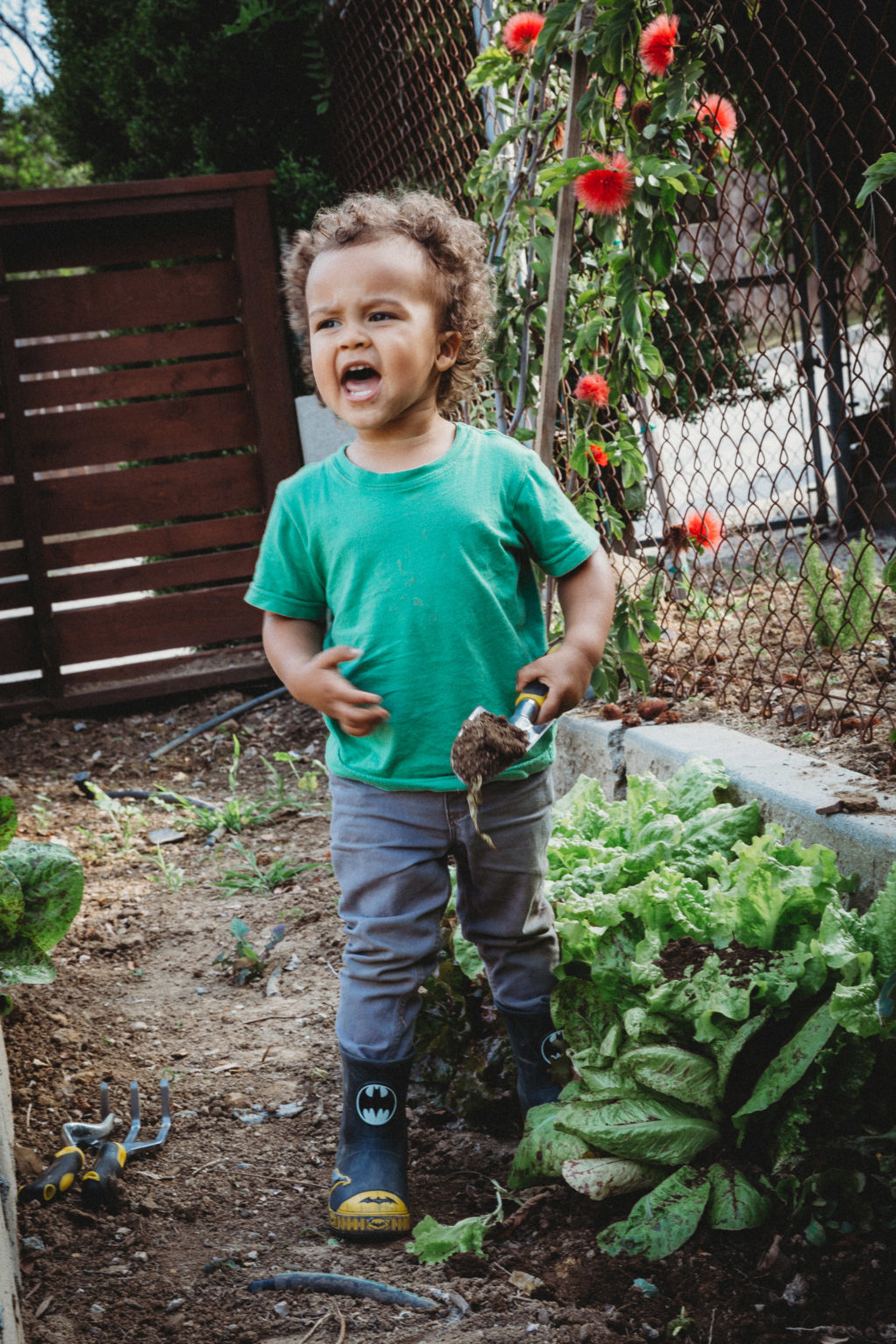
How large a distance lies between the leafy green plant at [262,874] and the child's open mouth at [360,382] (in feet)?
6.52

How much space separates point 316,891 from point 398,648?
1.69 m

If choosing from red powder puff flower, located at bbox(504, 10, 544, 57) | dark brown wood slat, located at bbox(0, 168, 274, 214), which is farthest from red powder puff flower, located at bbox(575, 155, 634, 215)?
dark brown wood slat, located at bbox(0, 168, 274, 214)

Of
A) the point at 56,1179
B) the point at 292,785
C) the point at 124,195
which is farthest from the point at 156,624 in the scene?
the point at 56,1179

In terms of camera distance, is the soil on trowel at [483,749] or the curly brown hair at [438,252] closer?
the soil on trowel at [483,749]

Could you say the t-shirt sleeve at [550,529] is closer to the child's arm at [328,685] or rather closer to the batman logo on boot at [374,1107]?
the child's arm at [328,685]

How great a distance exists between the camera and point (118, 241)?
552cm

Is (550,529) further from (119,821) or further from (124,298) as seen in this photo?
(124,298)

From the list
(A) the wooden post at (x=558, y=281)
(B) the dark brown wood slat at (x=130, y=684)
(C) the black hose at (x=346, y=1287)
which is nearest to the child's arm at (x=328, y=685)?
(C) the black hose at (x=346, y=1287)

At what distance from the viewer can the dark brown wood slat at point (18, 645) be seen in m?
5.52

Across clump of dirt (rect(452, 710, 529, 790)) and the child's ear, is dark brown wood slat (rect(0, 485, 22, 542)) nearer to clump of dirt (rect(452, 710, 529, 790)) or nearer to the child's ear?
the child's ear

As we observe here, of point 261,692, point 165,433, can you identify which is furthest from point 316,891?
point 165,433

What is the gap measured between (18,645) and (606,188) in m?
4.10

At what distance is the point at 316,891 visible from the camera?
3289 millimetres

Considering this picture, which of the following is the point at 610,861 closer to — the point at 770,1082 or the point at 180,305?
the point at 770,1082
